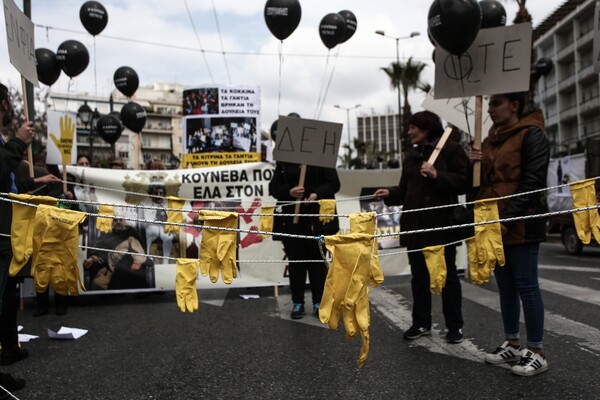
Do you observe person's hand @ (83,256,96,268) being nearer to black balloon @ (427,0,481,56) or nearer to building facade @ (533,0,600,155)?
black balloon @ (427,0,481,56)

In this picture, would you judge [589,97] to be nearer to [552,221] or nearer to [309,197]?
[552,221]

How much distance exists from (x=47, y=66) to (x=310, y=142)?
664 cm

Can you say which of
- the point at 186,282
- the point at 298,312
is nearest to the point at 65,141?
the point at 298,312

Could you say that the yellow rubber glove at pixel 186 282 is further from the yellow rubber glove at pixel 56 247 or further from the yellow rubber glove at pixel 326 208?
the yellow rubber glove at pixel 326 208

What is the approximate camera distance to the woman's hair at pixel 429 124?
427cm

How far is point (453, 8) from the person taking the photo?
12.6ft

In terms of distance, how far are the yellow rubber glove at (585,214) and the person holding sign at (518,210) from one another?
26 centimetres

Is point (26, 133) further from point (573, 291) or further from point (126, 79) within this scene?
point (126, 79)

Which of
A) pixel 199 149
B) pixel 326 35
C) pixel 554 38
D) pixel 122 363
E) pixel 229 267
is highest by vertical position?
pixel 554 38

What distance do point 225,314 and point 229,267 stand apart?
3076 millimetres

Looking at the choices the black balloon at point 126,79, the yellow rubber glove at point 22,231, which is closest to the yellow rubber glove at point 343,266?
the yellow rubber glove at point 22,231

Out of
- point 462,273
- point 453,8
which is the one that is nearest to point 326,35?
point 462,273

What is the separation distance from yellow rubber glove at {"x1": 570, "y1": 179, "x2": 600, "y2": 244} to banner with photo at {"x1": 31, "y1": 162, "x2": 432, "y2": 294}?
3.54 meters

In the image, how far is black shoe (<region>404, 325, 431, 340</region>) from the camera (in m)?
4.28
